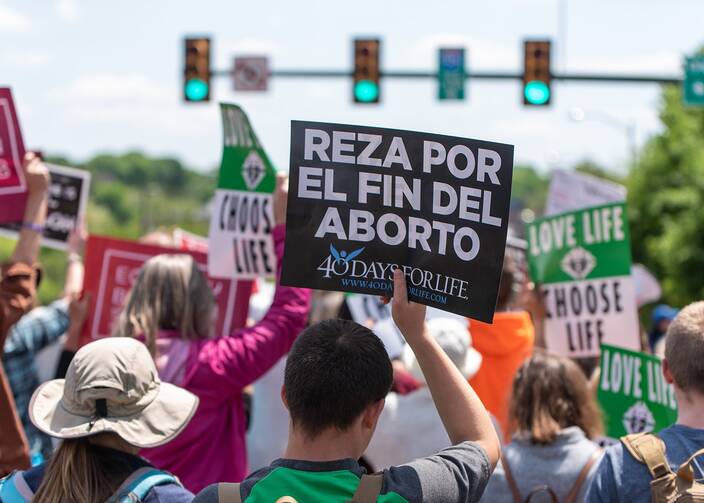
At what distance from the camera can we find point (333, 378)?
245 cm

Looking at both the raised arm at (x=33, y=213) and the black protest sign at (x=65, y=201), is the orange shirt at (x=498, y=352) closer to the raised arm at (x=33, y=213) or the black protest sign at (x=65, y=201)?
the raised arm at (x=33, y=213)

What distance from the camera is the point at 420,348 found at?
2730 mm

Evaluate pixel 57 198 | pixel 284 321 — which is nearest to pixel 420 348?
pixel 284 321

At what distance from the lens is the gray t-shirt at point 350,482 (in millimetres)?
2375

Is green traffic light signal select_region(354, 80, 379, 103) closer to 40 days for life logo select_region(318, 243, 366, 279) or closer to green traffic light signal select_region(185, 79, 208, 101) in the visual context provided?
green traffic light signal select_region(185, 79, 208, 101)

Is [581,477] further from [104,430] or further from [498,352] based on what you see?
[104,430]

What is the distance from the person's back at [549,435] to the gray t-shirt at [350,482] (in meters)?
1.46

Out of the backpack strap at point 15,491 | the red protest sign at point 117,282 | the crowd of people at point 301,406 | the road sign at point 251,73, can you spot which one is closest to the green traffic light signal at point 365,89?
the road sign at point 251,73

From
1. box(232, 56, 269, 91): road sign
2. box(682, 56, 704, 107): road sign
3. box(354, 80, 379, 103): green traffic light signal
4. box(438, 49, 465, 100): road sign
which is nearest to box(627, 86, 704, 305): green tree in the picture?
box(682, 56, 704, 107): road sign

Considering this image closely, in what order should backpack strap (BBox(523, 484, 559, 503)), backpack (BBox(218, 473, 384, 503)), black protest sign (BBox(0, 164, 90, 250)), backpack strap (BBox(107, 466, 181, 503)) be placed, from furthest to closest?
black protest sign (BBox(0, 164, 90, 250)) → backpack strap (BBox(523, 484, 559, 503)) → backpack strap (BBox(107, 466, 181, 503)) → backpack (BBox(218, 473, 384, 503))

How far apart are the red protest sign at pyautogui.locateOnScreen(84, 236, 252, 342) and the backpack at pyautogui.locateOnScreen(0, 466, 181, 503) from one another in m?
2.44

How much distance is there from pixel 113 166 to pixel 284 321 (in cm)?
17876

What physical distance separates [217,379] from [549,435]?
4.38 ft

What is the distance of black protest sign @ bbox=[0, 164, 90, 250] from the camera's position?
6910mm
